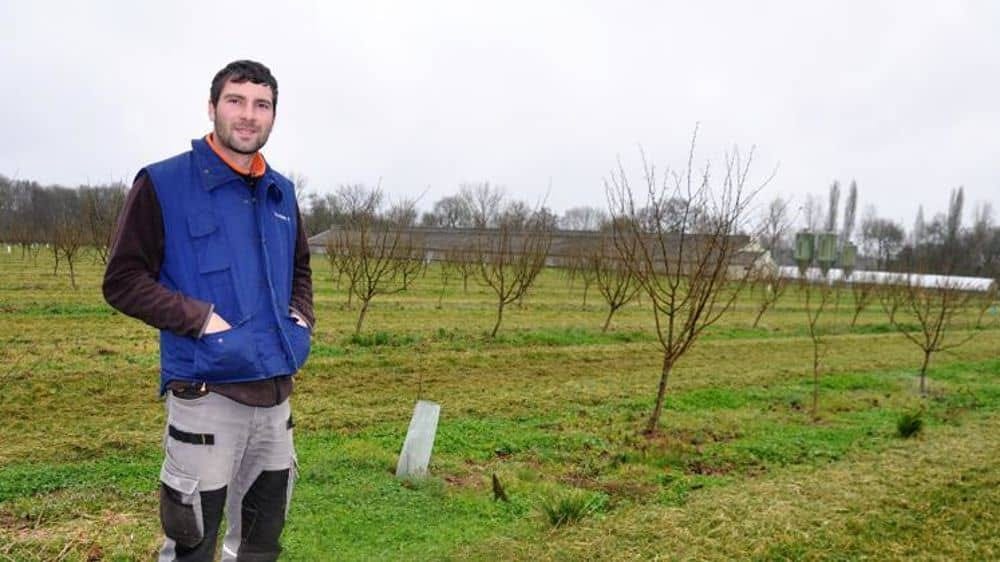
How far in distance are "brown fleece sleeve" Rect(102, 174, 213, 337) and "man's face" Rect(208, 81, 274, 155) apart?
279 millimetres

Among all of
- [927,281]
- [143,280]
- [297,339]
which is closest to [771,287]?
[927,281]

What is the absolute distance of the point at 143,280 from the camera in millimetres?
1889

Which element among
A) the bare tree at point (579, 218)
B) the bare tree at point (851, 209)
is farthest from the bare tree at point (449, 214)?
the bare tree at point (851, 209)

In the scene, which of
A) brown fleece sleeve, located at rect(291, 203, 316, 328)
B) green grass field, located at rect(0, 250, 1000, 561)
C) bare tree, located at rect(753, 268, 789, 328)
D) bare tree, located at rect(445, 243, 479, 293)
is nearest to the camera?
brown fleece sleeve, located at rect(291, 203, 316, 328)

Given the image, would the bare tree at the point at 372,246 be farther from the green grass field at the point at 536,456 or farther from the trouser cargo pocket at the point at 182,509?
the trouser cargo pocket at the point at 182,509

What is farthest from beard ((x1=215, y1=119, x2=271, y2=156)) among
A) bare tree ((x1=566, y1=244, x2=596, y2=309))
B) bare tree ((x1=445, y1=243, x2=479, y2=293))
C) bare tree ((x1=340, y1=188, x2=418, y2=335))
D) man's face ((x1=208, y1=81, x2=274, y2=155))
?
bare tree ((x1=445, y1=243, x2=479, y2=293))

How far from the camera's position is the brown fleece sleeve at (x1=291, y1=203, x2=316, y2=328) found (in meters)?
2.32

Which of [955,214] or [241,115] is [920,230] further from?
[241,115]

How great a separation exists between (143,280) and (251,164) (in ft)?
1.70

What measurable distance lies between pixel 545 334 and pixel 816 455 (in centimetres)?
817

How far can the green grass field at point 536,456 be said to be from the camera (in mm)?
3734

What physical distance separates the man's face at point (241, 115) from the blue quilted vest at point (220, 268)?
8 cm

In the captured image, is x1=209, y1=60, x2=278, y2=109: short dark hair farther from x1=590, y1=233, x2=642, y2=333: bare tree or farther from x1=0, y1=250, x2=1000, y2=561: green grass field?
x1=590, y1=233, x2=642, y2=333: bare tree

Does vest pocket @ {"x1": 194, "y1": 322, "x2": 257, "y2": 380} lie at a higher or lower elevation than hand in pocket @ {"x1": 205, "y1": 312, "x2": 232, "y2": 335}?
lower
